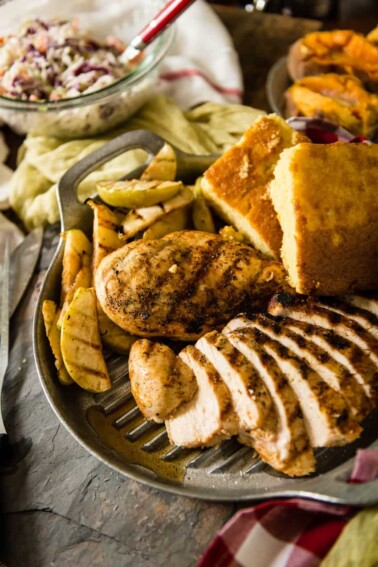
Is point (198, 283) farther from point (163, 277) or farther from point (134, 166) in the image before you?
point (134, 166)

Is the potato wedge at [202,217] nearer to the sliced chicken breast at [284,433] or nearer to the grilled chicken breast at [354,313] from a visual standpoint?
the grilled chicken breast at [354,313]

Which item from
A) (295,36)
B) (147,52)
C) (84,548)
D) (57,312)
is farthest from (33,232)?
(295,36)

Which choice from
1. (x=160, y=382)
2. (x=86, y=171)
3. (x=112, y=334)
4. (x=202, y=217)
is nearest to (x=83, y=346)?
(x=112, y=334)

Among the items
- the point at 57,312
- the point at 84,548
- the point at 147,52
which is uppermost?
the point at 147,52

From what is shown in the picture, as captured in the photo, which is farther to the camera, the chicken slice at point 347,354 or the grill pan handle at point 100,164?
the grill pan handle at point 100,164

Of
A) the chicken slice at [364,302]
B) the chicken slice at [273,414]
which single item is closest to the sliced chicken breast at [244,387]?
the chicken slice at [273,414]

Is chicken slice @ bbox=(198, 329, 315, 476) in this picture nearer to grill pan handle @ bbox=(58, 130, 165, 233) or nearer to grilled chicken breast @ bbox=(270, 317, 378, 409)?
grilled chicken breast @ bbox=(270, 317, 378, 409)

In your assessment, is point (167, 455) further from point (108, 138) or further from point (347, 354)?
point (108, 138)
